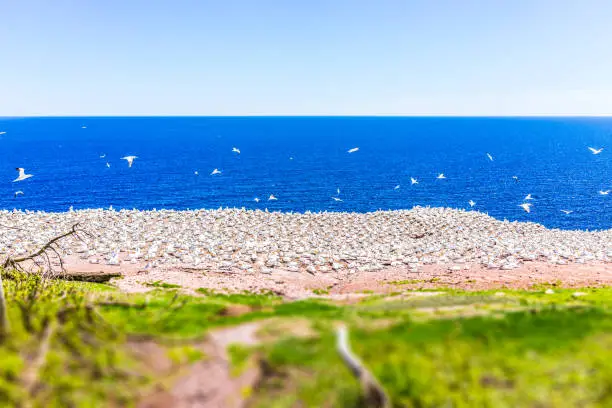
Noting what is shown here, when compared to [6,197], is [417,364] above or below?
above

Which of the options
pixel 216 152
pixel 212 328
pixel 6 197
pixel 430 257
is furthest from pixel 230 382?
pixel 216 152

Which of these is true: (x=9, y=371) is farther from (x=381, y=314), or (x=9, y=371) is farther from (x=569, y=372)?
(x=569, y=372)

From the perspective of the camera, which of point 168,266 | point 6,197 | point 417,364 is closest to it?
point 417,364

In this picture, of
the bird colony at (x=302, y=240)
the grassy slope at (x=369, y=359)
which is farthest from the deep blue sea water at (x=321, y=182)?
the grassy slope at (x=369, y=359)

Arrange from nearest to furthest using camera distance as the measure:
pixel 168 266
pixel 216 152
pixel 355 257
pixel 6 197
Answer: pixel 168 266
pixel 355 257
pixel 6 197
pixel 216 152

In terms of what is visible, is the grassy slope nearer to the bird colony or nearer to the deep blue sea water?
the bird colony

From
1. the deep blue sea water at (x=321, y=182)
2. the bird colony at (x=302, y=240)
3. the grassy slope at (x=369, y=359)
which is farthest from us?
the deep blue sea water at (x=321, y=182)

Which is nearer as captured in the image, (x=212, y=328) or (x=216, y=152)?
(x=212, y=328)

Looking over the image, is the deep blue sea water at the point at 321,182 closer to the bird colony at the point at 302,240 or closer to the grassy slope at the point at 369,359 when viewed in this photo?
the bird colony at the point at 302,240
